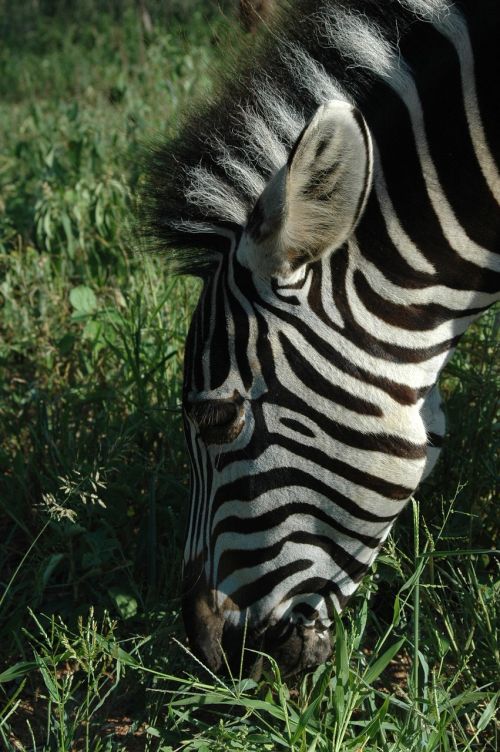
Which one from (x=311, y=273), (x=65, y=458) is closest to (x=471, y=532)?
(x=311, y=273)

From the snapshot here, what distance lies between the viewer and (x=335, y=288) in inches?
92.7

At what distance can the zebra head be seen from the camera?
2283 millimetres

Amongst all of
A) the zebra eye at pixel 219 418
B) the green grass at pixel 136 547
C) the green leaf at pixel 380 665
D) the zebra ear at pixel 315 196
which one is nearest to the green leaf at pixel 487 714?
the green grass at pixel 136 547

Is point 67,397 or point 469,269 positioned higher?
point 469,269

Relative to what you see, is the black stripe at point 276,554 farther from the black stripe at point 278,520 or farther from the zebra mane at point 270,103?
the zebra mane at point 270,103

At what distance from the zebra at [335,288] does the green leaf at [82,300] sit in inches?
78.7

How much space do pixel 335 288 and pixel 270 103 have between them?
0.52 meters

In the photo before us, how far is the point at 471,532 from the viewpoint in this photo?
10.6ft

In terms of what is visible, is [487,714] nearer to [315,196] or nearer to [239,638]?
[239,638]

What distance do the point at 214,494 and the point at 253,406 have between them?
0.92 ft

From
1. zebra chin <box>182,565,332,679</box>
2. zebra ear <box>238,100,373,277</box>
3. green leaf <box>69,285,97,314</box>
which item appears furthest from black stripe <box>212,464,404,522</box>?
green leaf <box>69,285,97,314</box>

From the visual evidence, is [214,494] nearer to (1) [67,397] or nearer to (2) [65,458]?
(2) [65,458]

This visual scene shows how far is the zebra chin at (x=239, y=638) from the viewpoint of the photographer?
2.59 metres

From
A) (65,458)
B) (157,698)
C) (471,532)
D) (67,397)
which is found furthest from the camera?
(67,397)
